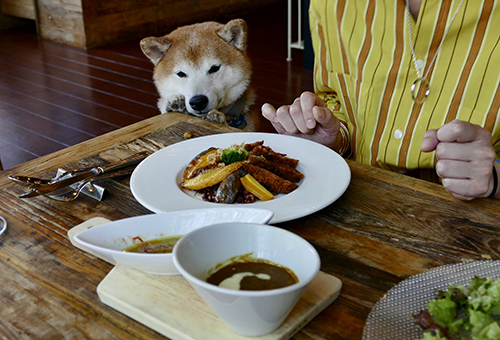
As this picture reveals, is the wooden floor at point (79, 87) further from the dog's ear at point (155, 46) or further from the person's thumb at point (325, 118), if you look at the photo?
the person's thumb at point (325, 118)

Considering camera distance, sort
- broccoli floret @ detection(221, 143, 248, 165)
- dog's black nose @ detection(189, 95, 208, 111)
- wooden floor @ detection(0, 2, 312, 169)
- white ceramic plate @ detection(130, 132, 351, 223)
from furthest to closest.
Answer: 1. wooden floor @ detection(0, 2, 312, 169)
2. dog's black nose @ detection(189, 95, 208, 111)
3. broccoli floret @ detection(221, 143, 248, 165)
4. white ceramic plate @ detection(130, 132, 351, 223)

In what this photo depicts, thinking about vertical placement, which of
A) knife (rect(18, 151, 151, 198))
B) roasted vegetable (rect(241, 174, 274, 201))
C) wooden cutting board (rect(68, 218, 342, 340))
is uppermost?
roasted vegetable (rect(241, 174, 274, 201))

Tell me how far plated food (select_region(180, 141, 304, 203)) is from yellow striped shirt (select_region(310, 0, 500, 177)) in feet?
1.05

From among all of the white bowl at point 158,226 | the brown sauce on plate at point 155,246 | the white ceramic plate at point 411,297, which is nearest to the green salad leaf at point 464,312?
the white ceramic plate at point 411,297

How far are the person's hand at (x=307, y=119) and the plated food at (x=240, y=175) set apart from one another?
116 millimetres

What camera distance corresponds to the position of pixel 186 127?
1225 mm

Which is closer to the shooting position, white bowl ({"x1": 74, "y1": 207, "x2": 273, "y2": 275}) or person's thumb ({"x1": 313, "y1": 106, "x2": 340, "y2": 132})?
white bowl ({"x1": 74, "y1": 207, "x2": 273, "y2": 275})

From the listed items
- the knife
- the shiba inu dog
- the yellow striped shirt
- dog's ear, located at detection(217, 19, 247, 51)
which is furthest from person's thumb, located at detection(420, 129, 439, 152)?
dog's ear, located at detection(217, 19, 247, 51)

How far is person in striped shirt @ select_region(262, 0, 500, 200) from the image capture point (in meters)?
1.00

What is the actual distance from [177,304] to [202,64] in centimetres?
141

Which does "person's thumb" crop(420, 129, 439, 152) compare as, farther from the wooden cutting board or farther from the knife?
the knife

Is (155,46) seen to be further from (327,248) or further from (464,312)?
(464,312)

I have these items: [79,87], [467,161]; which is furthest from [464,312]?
[79,87]

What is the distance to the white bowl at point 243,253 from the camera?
1.58 feet
